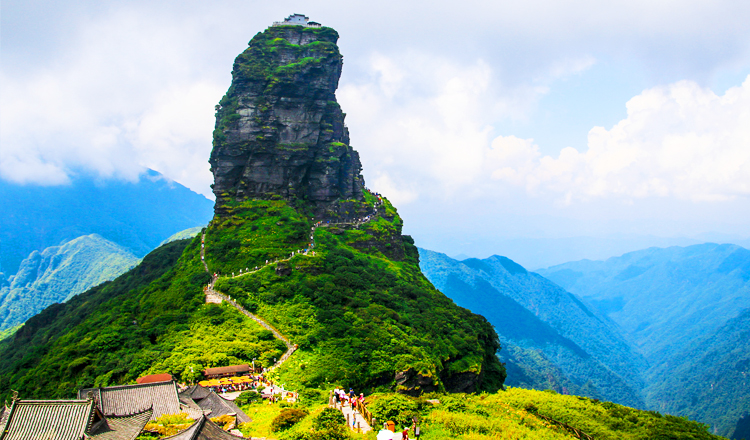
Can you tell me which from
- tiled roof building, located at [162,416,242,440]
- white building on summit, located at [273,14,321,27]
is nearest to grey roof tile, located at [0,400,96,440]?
tiled roof building, located at [162,416,242,440]

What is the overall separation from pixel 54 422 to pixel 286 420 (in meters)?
10.8

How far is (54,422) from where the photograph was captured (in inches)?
913

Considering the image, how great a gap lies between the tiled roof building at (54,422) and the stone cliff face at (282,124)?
4884 cm

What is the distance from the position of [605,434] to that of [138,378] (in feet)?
105

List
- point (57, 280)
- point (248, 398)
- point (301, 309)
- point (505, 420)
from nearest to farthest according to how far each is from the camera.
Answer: point (505, 420) → point (248, 398) → point (301, 309) → point (57, 280)

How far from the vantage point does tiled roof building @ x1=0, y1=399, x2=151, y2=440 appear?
22.8 m

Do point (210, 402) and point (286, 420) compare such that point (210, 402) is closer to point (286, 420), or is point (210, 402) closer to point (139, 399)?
point (139, 399)

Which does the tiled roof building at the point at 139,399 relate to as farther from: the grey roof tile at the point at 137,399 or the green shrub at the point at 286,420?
the green shrub at the point at 286,420

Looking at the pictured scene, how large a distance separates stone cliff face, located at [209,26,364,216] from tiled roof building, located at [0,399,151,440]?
160ft

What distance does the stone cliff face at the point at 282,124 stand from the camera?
73.4m

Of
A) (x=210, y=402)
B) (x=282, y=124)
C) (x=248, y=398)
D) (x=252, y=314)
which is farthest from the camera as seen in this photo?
(x=282, y=124)

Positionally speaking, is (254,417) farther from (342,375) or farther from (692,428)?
(692,428)

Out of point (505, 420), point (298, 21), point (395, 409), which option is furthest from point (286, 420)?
point (298, 21)

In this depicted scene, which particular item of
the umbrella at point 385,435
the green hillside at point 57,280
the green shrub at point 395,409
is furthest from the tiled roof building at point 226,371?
the green hillside at point 57,280
